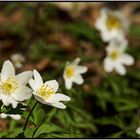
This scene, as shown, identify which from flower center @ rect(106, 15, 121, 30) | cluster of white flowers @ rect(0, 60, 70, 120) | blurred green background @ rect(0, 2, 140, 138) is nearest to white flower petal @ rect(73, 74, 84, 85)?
blurred green background @ rect(0, 2, 140, 138)

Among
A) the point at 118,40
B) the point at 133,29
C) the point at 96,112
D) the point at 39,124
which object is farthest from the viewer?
the point at 133,29

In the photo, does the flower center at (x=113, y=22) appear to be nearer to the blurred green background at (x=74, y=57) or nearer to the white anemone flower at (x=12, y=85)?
the blurred green background at (x=74, y=57)

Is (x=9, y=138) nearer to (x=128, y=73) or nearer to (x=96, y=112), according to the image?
(x=96, y=112)

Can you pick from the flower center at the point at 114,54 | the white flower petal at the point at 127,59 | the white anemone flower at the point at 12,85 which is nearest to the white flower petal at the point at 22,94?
the white anemone flower at the point at 12,85

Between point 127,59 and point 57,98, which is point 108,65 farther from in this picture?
point 57,98

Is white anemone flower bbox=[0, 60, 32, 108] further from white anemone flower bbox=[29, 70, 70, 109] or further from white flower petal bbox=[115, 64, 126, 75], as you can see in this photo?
white flower petal bbox=[115, 64, 126, 75]

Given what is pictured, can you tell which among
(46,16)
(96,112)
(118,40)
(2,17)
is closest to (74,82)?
(96,112)
